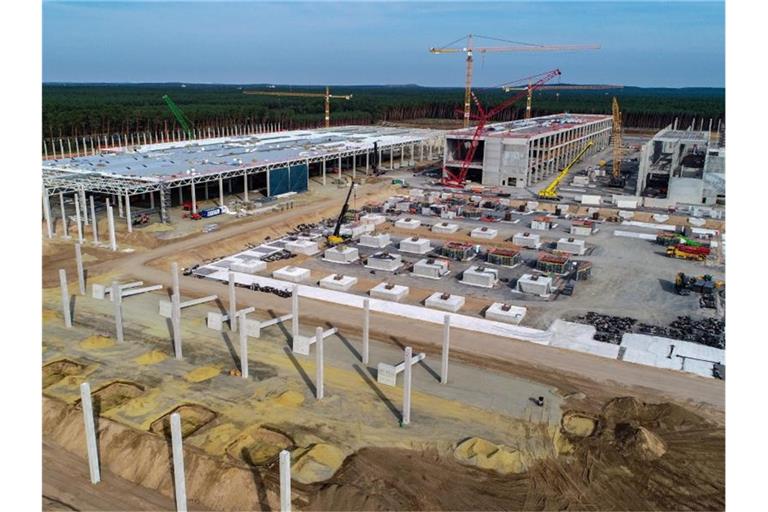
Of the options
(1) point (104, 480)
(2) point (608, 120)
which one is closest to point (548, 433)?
(1) point (104, 480)

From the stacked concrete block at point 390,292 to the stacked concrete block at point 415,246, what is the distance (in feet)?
33.3

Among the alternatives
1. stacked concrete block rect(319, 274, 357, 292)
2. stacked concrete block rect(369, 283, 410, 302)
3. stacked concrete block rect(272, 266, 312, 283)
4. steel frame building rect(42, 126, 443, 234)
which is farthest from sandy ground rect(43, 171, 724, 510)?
steel frame building rect(42, 126, 443, 234)

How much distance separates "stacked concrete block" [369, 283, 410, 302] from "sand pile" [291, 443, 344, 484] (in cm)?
1672

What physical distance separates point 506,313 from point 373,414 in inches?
528

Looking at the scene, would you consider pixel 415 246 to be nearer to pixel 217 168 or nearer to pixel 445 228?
pixel 445 228

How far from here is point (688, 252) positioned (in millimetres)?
47688

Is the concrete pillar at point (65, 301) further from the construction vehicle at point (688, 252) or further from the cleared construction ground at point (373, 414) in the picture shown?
the construction vehicle at point (688, 252)

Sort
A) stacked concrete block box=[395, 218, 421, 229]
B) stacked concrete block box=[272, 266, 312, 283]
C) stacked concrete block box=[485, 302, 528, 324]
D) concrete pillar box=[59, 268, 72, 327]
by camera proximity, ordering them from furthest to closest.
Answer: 1. stacked concrete block box=[395, 218, 421, 229]
2. stacked concrete block box=[272, 266, 312, 283]
3. stacked concrete block box=[485, 302, 528, 324]
4. concrete pillar box=[59, 268, 72, 327]

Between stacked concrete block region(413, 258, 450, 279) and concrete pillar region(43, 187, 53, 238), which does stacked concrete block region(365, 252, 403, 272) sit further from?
concrete pillar region(43, 187, 53, 238)

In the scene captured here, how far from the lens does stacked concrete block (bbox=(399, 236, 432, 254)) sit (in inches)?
1919

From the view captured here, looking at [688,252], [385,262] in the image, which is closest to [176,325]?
[385,262]

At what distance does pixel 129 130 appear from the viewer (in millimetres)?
112125

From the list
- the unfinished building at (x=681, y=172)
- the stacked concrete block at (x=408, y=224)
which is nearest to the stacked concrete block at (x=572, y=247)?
the stacked concrete block at (x=408, y=224)

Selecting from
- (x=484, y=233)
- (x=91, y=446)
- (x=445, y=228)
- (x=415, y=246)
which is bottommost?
(x=91, y=446)
